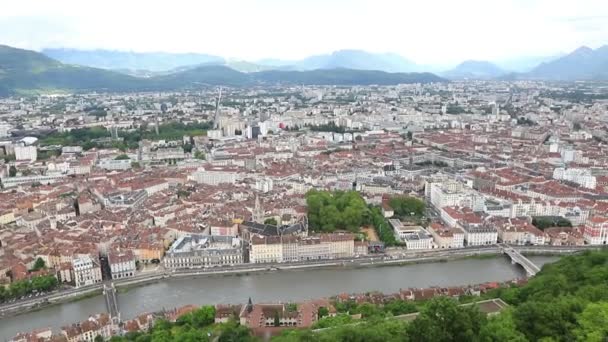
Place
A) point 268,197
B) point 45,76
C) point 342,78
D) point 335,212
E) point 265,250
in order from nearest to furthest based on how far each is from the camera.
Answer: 1. point 265,250
2. point 335,212
3. point 268,197
4. point 45,76
5. point 342,78

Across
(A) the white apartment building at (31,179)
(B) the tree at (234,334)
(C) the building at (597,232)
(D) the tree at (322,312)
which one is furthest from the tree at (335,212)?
(A) the white apartment building at (31,179)

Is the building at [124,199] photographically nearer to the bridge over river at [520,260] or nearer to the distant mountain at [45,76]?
the bridge over river at [520,260]

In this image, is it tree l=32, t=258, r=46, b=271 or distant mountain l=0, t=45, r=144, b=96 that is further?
distant mountain l=0, t=45, r=144, b=96

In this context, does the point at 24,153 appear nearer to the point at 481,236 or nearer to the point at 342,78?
the point at 481,236

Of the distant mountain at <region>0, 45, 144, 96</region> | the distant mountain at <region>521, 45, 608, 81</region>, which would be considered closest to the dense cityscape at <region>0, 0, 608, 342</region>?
the distant mountain at <region>0, 45, 144, 96</region>

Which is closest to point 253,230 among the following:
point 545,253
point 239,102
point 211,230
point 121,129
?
point 211,230

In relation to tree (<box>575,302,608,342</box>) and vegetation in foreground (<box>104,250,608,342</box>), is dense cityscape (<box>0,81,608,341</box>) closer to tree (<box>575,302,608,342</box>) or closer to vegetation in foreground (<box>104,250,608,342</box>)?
vegetation in foreground (<box>104,250,608,342</box>)

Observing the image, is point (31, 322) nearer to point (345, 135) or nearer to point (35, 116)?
point (345, 135)

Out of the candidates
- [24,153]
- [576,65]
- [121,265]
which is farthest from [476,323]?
[576,65]
